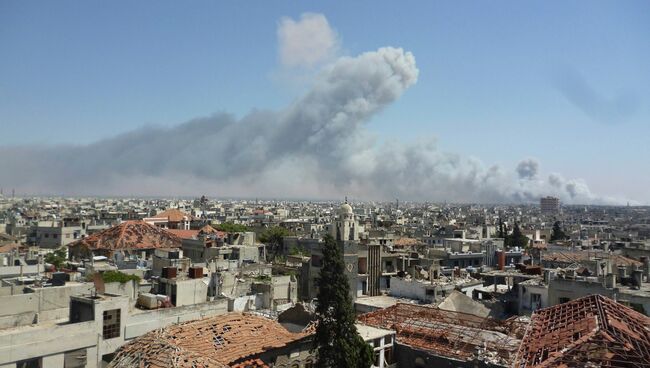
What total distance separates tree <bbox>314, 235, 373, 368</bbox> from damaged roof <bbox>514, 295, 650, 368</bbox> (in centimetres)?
675

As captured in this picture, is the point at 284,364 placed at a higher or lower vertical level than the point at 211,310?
lower

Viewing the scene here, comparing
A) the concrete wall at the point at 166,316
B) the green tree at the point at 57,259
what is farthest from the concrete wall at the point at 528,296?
the green tree at the point at 57,259

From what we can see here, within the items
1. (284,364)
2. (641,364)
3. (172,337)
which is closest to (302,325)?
(284,364)

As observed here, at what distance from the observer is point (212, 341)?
23812 mm

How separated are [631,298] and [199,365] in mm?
25761

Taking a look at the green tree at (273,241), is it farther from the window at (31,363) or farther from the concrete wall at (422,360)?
the window at (31,363)

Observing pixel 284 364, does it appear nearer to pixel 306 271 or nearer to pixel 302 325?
pixel 302 325

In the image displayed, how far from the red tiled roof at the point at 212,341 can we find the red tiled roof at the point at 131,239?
133ft

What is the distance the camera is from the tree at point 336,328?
933 inches

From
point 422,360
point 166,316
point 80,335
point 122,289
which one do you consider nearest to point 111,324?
point 80,335

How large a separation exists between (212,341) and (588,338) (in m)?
14.3

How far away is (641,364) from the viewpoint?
1780cm

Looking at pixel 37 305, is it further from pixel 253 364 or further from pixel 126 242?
pixel 126 242

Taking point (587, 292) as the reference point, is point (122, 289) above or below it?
above
